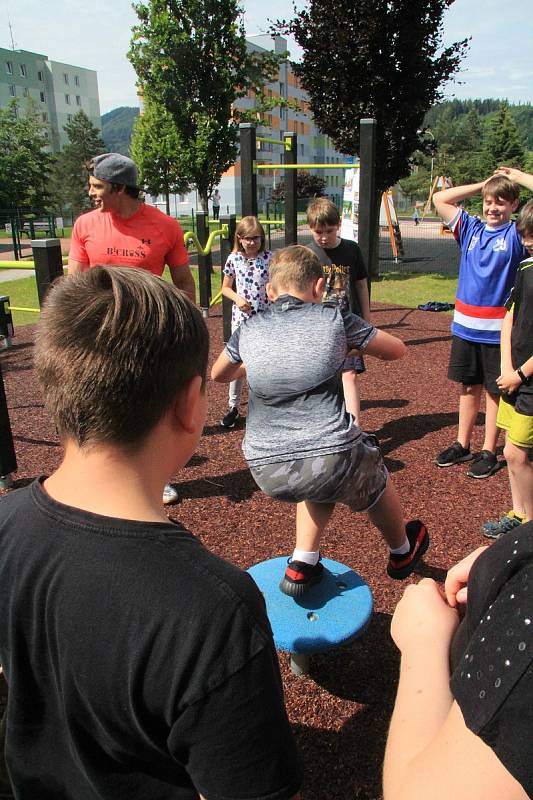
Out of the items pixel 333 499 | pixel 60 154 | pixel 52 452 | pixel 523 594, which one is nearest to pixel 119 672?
pixel 523 594

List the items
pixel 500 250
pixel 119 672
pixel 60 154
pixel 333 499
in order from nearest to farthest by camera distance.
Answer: pixel 119 672 < pixel 333 499 < pixel 500 250 < pixel 60 154

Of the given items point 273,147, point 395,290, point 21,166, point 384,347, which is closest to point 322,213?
point 384,347

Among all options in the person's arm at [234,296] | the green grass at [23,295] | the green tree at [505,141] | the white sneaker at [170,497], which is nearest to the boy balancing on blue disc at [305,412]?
the white sneaker at [170,497]

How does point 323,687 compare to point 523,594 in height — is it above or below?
below

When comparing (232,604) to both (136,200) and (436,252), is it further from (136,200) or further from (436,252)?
(436,252)

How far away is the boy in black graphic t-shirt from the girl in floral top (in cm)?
65

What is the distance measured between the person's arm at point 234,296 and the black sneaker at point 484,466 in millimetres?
2255

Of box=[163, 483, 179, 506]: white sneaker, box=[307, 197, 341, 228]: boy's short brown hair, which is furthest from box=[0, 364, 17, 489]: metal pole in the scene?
box=[307, 197, 341, 228]: boy's short brown hair

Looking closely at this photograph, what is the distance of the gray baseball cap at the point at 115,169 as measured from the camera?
3463 millimetres

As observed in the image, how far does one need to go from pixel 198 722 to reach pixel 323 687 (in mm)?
1796

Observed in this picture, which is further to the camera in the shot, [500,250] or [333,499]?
[500,250]

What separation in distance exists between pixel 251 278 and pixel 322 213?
1.11 m

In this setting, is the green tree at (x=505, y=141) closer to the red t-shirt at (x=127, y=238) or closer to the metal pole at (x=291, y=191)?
the metal pole at (x=291, y=191)

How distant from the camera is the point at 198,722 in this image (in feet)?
2.92
